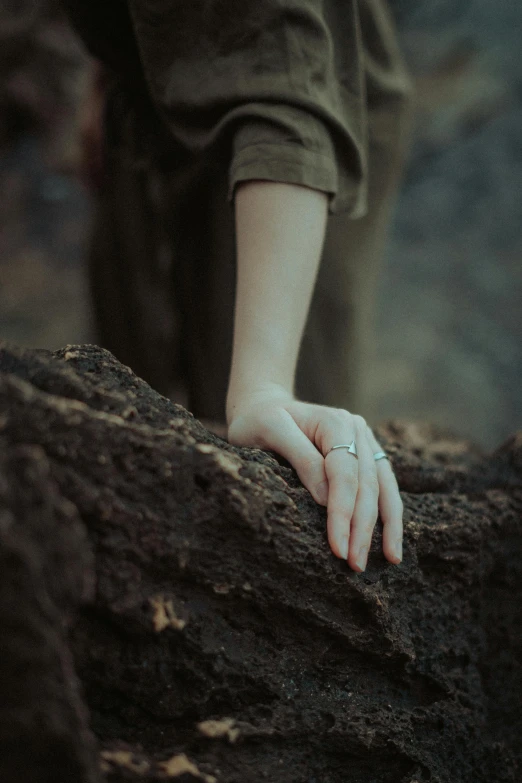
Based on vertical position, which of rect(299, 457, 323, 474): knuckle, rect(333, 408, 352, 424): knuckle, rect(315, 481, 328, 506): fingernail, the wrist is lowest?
rect(315, 481, 328, 506): fingernail

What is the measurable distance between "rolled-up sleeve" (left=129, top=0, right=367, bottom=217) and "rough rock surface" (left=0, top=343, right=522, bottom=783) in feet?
1.25

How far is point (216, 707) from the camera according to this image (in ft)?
2.35

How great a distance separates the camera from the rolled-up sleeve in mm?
921

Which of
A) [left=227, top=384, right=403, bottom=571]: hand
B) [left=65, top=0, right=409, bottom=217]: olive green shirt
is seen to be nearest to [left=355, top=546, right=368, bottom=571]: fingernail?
[left=227, top=384, right=403, bottom=571]: hand

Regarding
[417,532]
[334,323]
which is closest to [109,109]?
[334,323]

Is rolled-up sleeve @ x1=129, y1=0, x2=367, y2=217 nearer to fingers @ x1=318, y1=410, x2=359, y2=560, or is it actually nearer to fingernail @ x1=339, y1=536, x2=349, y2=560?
fingers @ x1=318, y1=410, x2=359, y2=560

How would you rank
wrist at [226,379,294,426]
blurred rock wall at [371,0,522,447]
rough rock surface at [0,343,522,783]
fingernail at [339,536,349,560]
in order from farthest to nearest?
blurred rock wall at [371,0,522,447]
wrist at [226,379,294,426]
fingernail at [339,536,349,560]
rough rock surface at [0,343,522,783]

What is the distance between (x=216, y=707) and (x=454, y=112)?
A: 14.0ft

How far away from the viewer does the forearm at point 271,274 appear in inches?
37.2

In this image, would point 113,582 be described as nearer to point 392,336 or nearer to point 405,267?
point 392,336

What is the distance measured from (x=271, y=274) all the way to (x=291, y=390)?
0.53 feet

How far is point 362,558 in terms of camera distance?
30.4 inches

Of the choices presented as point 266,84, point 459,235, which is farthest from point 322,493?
point 459,235

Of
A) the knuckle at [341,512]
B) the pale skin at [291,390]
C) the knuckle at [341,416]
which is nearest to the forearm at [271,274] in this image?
the pale skin at [291,390]
